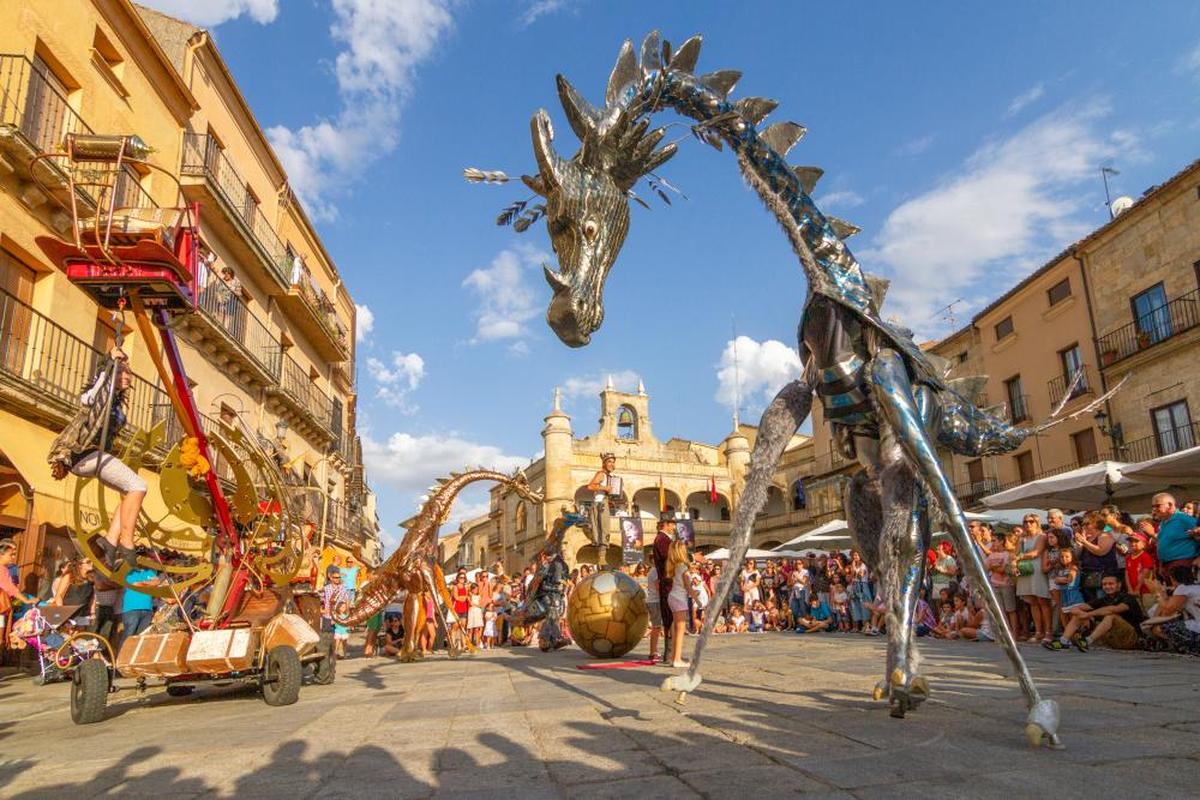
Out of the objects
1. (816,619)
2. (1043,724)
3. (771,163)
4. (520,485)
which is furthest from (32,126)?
(816,619)

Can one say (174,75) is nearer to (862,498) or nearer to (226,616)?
(226,616)

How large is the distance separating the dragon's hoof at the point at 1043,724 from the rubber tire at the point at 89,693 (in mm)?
6103

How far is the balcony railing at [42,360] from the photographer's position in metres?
10.5

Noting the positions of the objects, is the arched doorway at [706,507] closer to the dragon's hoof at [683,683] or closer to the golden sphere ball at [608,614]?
the golden sphere ball at [608,614]

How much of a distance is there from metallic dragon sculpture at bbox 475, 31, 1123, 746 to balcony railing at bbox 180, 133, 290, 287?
1464 centimetres

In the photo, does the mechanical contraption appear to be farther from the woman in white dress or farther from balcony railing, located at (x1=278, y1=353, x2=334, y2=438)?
balcony railing, located at (x1=278, y1=353, x2=334, y2=438)

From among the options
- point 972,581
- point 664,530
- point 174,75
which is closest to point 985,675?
point 972,581

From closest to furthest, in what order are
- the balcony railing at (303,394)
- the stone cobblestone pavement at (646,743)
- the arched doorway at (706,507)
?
the stone cobblestone pavement at (646,743)
the balcony railing at (303,394)
the arched doorway at (706,507)

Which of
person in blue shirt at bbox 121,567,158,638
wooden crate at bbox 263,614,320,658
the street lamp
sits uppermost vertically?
the street lamp

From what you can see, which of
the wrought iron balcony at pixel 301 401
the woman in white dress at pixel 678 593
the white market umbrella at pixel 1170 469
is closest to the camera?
the woman in white dress at pixel 678 593

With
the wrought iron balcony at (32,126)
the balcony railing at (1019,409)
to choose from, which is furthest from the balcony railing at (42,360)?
the balcony railing at (1019,409)

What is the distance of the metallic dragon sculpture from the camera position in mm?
3873

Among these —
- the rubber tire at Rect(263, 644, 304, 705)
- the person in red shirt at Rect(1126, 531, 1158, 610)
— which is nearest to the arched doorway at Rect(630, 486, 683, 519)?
the person in red shirt at Rect(1126, 531, 1158, 610)

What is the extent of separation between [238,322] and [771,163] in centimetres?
1715
